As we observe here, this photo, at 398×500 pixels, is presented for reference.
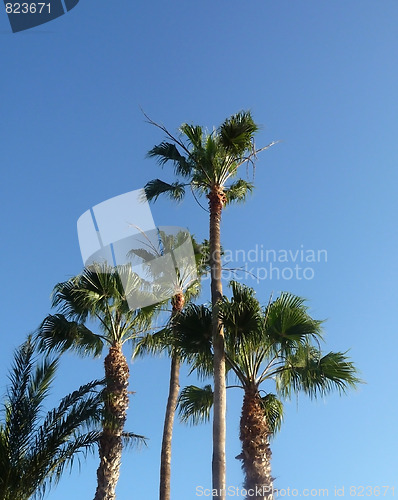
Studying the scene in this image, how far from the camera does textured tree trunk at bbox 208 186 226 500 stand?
9.02m

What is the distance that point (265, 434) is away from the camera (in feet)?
32.0

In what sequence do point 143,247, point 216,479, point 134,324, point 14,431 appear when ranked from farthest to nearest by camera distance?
point 143,247
point 134,324
point 14,431
point 216,479

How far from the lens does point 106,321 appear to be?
13859 mm

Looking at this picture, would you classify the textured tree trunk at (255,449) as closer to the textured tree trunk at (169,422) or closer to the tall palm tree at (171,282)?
the textured tree trunk at (169,422)

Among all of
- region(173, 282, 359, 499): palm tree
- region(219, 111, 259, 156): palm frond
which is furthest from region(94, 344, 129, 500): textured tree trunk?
region(219, 111, 259, 156): palm frond


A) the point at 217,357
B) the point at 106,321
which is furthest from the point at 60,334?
the point at 217,357

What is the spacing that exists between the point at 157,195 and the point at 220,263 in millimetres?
2919

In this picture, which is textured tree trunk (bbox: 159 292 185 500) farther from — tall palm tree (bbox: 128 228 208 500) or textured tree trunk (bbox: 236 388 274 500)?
textured tree trunk (bbox: 236 388 274 500)

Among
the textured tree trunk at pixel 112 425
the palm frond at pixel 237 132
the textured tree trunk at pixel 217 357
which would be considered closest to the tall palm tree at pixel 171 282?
the textured tree trunk at pixel 112 425

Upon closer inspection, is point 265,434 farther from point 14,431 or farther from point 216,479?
point 14,431

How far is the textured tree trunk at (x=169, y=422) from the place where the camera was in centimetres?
1345

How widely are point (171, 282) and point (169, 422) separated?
360cm

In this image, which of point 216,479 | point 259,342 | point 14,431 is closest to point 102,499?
point 14,431

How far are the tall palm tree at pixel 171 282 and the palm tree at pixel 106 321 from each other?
0.70 m
